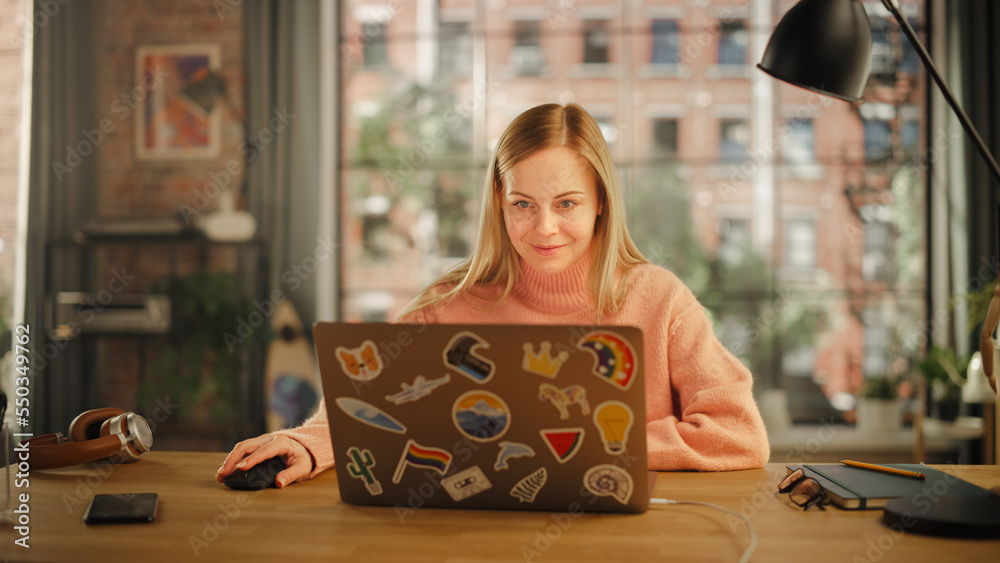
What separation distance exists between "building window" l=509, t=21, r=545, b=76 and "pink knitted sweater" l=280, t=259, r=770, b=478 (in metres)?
2.26

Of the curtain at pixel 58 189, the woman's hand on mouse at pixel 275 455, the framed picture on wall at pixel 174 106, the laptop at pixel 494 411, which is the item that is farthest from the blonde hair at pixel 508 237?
the curtain at pixel 58 189

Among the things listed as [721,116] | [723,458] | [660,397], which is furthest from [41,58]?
[723,458]

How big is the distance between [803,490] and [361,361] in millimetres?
644

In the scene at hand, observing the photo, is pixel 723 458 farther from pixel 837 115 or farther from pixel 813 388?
pixel 837 115

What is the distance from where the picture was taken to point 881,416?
11.1 feet

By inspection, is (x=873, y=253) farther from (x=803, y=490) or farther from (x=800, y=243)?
(x=803, y=490)

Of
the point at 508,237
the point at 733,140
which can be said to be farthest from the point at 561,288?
the point at 733,140

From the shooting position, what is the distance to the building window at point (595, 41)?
3.66 meters

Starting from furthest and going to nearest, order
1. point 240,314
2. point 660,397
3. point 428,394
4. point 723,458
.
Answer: point 240,314 → point 660,397 → point 723,458 → point 428,394

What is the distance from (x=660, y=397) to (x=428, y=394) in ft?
2.44

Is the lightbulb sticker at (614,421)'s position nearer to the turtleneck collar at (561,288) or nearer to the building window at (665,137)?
the turtleneck collar at (561,288)

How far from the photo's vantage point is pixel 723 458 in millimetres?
1240

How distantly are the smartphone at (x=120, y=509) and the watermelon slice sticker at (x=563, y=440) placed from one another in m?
0.53

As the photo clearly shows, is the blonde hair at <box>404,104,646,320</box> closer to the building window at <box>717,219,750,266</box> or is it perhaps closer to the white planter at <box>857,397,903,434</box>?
the building window at <box>717,219,750,266</box>
